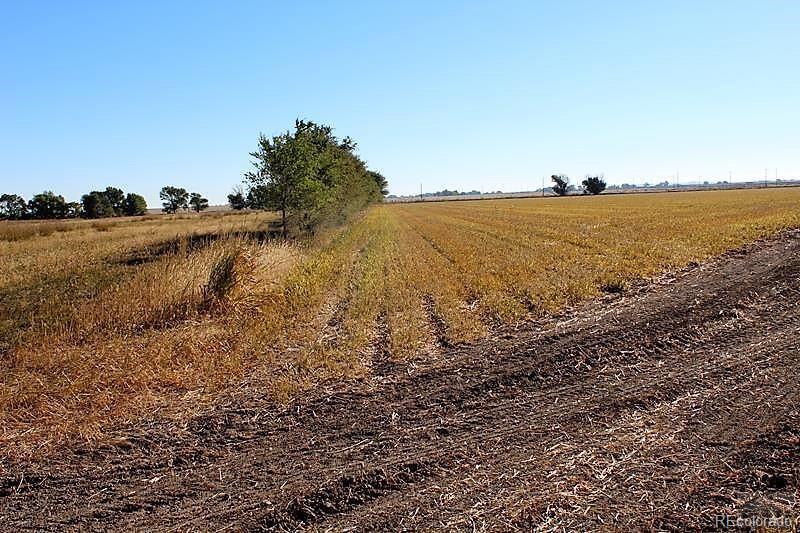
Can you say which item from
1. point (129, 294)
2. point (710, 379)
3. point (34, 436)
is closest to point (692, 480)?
point (710, 379)

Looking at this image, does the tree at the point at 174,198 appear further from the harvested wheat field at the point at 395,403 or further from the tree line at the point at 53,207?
the harvested wheat field at the point at 395,403

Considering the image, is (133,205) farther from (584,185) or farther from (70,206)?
(584,185)

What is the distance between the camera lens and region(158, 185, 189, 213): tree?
393ft

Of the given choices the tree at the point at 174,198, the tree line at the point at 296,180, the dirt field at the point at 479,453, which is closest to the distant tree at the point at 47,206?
the tree at the point at 174,198

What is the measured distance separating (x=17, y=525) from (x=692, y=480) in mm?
4960

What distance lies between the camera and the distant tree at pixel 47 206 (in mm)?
85375

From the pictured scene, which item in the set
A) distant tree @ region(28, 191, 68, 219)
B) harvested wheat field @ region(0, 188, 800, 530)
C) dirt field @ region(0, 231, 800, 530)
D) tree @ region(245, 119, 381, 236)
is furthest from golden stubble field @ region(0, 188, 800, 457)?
distant tree @ region(28, 191, 68, 219)

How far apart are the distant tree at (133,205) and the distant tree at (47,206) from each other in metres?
15.9

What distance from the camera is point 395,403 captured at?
5.47 meters

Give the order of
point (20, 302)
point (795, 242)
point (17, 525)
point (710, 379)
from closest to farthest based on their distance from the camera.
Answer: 1. point (17, 525)
2. point (710, 379)
3. point (20, 302)
4. point (795, 242)

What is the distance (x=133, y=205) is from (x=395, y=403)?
115 m

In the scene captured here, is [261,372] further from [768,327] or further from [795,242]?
[795,242]

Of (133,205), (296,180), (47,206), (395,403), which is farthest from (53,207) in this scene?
(395,403)

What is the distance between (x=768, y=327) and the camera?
729 cm
